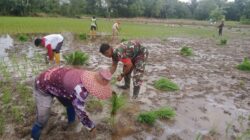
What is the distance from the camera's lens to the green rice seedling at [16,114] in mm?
4112

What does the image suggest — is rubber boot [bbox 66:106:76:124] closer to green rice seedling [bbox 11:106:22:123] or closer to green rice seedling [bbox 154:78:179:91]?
green rice seedling [bbox 11:106:22:123]

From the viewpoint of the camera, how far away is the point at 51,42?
6.14 m

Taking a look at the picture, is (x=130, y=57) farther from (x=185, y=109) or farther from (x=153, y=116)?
(x=185, y=109)

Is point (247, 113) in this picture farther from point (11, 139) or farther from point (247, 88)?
point (11, 139)

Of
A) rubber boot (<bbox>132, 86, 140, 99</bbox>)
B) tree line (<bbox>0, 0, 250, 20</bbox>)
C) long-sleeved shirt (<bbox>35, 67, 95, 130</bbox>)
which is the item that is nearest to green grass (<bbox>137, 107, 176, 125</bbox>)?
rubber boot (<bbox>132, 86, 140, 99</bbox>)

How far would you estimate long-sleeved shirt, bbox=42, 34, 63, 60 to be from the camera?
5.89 m

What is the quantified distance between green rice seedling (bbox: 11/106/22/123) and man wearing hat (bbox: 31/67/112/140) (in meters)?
0.98

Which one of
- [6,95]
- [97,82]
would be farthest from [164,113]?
[6,95]

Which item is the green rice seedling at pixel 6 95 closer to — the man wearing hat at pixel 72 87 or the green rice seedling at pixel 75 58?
the man wearing hat at pixel 72 87

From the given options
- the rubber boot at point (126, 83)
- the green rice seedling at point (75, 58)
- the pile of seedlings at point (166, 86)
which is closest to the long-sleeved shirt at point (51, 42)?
the green rice seedling at point (75, 58)

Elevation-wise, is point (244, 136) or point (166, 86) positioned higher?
point (166, 86)

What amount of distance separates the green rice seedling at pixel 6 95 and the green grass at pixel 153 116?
2.42 meters

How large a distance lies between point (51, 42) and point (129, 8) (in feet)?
A: 156

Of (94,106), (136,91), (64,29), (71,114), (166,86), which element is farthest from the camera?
(64,29)
